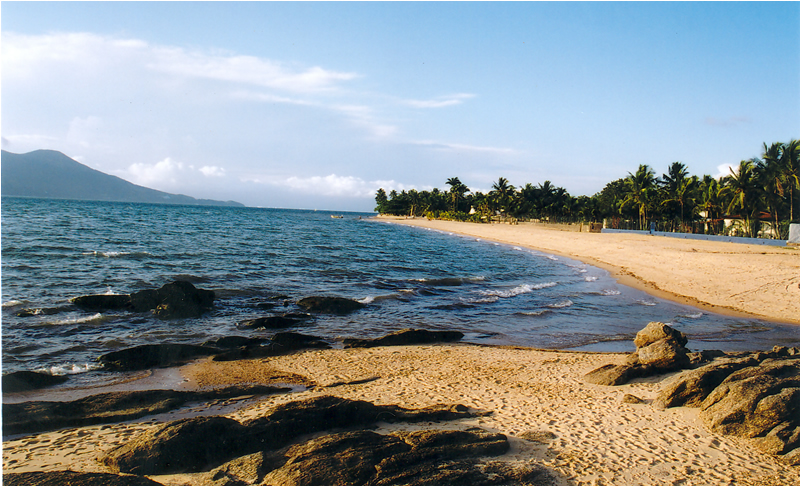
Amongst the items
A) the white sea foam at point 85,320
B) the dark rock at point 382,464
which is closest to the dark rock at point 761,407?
the dark rock at point 382,464

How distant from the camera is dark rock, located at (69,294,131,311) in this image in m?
15.9

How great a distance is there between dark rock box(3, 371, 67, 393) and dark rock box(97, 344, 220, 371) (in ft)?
3.44

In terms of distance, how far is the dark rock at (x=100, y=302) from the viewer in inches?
627

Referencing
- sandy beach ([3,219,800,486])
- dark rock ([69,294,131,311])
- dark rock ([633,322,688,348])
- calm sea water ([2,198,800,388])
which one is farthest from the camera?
dark rock ([69,294,131,311])

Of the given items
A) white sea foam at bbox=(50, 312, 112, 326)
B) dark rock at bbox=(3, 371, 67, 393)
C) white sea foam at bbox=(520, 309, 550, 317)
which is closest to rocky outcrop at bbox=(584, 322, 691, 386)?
white sea foam at bbox=(520, 309, 550, 317)

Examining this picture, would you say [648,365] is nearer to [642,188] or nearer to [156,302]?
[156,302]

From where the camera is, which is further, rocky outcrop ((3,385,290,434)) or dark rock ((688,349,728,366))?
dark rock ((688,349,728,366))

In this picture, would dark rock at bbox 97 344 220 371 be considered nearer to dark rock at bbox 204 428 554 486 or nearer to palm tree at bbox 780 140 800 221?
dark rock at bbox 204 428 554 486

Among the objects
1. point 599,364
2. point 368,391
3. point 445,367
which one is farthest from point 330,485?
point 599,364

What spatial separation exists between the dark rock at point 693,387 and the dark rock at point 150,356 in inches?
403

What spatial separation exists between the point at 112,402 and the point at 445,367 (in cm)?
671

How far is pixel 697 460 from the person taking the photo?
6.30m

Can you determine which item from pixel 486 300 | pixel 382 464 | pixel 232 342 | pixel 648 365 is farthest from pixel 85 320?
pixel 648 365

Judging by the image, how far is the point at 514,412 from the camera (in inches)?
313
